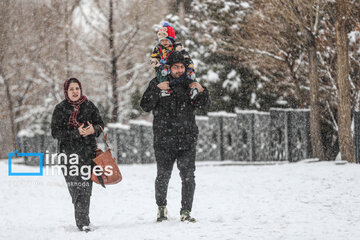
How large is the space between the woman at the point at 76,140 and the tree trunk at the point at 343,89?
9033 mm

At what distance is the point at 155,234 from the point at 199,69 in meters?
17.0

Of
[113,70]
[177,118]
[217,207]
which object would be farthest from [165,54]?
[113,70]

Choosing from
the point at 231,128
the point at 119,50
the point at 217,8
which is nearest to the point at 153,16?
the point at 119,50

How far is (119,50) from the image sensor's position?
26.5m

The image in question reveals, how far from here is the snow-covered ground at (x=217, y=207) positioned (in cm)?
680

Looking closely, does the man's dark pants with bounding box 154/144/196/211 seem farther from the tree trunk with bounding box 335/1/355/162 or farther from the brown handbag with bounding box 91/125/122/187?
the tree trunk with bounding box 335/1/355/162

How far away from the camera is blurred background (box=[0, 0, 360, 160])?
1633 cm

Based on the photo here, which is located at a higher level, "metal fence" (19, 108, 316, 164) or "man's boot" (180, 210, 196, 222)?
"metal fence" (19, 108, 316, 164)

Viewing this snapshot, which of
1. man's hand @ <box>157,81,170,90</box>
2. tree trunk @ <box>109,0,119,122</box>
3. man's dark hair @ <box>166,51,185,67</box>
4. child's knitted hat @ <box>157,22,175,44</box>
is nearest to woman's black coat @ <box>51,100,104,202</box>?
man's hand @ <box>157,81,170,90</box>

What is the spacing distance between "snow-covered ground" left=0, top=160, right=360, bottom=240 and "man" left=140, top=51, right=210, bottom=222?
1.48 ft

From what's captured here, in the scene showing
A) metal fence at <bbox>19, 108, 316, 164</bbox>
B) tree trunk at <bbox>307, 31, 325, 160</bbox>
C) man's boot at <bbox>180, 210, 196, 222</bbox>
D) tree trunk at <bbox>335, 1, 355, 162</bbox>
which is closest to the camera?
man's boot at <bbox>180, 210, 196, 222</bbox>

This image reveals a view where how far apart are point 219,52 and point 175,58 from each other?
602 inches

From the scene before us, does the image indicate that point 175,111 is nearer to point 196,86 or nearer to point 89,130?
point 196,86

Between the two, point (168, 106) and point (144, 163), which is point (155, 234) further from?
point (144, 163)
